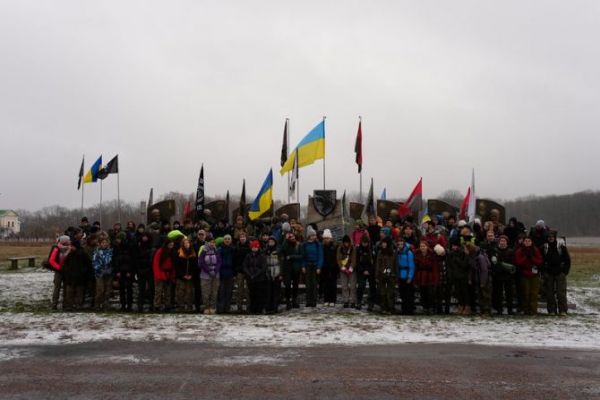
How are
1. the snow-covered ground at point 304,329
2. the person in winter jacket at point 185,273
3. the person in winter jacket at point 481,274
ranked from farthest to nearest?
the person in winter jacket at point 185,273 → the person in winter jacket at point 481,274 → the snow-covered ground at point 304,329

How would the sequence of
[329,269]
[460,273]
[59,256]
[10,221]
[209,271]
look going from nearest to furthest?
[460,273] → [209,271] → [329,269] → [59,256] → [10,221]

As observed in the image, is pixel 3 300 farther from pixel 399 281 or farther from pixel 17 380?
pixel 399 281

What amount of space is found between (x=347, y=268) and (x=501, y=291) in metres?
3.62

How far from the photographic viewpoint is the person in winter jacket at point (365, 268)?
11.8 m

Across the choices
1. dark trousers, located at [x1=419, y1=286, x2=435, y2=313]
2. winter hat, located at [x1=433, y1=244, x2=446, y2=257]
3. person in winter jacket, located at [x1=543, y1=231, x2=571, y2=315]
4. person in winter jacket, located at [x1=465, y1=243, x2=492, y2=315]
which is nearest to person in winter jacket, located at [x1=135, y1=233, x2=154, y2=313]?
dark trousers, located at [x1=419, y1=286, x2=435, y2=313]

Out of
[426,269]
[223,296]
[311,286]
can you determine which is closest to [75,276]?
[223,296]

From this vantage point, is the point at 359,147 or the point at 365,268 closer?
the point at 365,268

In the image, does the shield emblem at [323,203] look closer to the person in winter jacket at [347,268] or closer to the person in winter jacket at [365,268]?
the person in winter jacket at [365,268]

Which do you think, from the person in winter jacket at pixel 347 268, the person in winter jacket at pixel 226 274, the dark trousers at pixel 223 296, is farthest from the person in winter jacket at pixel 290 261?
the dark trousers at pixel 223 296

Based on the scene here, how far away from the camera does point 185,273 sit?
1170 centimetres

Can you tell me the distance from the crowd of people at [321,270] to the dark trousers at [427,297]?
0.09 feet

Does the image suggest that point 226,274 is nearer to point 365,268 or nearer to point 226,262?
point 226,262

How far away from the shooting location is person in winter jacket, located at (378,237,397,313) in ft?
37.3

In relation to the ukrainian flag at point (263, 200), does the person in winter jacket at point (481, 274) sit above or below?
below
